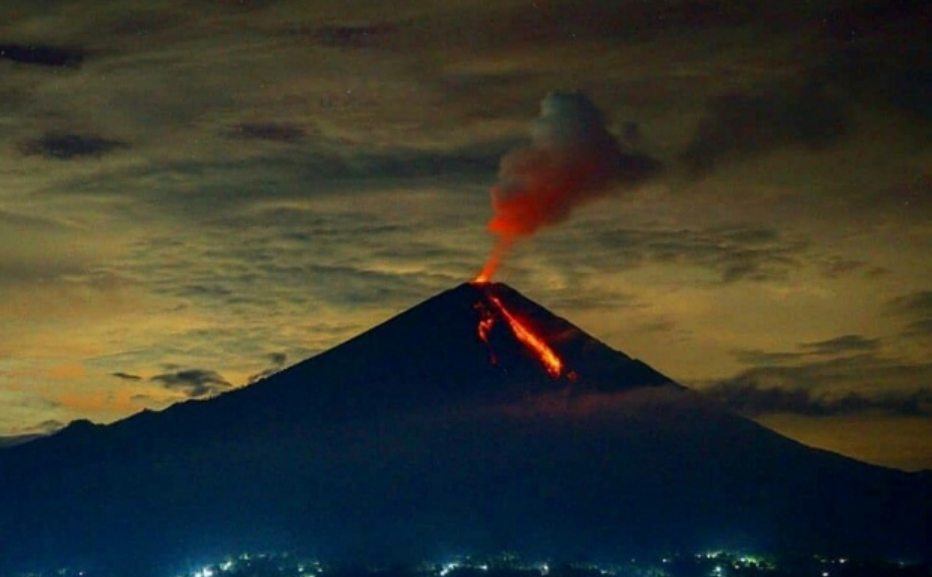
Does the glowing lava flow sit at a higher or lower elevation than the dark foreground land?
higher

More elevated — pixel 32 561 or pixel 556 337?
pixel 556 337

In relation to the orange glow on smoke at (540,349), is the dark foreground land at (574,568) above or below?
below

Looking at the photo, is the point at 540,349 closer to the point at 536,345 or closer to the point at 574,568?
the point at 536,345

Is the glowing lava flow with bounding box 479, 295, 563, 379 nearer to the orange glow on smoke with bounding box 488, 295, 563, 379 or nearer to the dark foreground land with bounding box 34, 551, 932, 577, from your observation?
the orange glow on smoke with bounding box 488, 295, 563, 379

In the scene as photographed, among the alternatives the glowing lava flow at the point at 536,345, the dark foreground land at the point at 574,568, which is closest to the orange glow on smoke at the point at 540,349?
the glowing lava flow at the point at 536,345

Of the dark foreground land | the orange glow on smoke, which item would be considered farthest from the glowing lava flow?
the dark foreground land

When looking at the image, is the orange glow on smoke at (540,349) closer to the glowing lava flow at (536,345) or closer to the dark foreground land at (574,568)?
the glowing lava flow at (536,345)

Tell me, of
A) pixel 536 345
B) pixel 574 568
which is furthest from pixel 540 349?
pixel 574 568

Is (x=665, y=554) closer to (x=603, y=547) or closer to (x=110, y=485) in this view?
(x=603, y=547)

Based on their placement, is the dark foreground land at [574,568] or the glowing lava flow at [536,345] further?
the glowing lava flow at [536,345]

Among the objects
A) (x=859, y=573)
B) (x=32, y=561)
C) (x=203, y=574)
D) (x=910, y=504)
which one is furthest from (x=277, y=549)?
(x=910, y=504)

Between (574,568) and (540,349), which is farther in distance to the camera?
(540,349)
